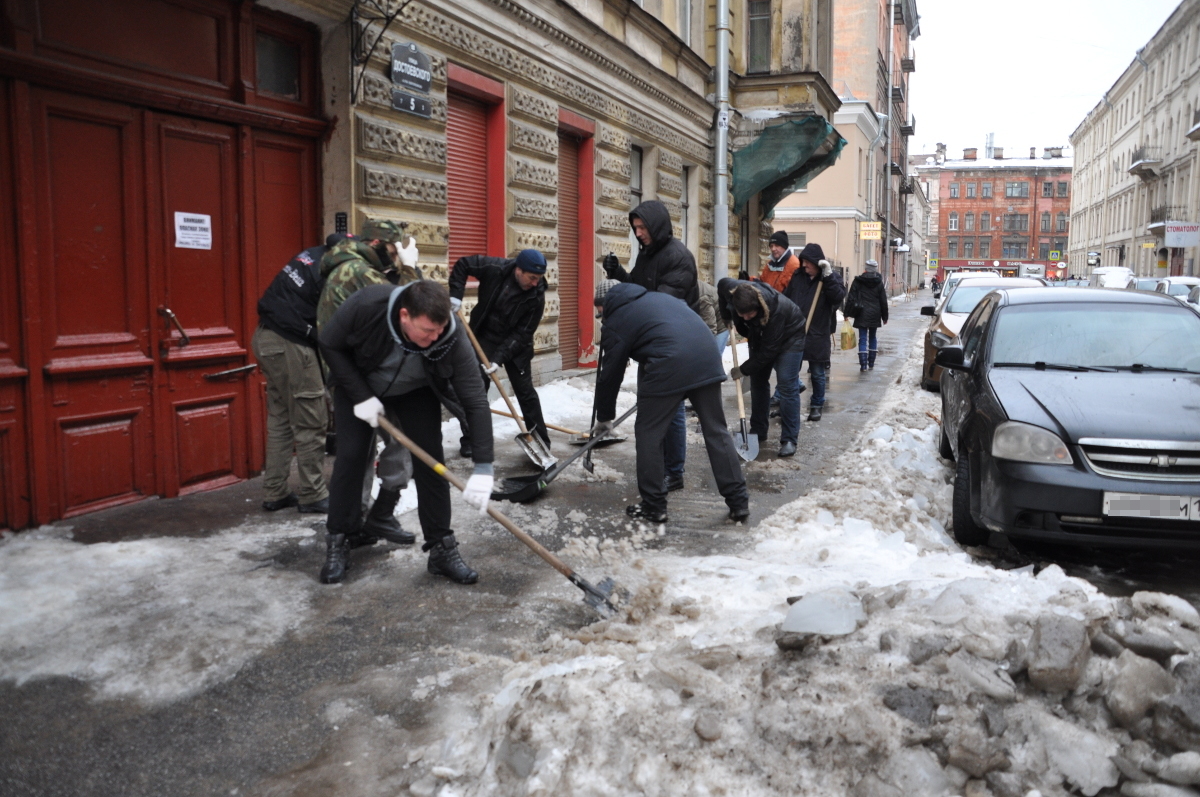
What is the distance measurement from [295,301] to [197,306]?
0.88 m

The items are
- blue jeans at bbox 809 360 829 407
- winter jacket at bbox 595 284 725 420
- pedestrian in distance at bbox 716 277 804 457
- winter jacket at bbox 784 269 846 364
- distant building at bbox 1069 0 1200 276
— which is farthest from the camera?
distant building at bbox 1069 0 1200 276

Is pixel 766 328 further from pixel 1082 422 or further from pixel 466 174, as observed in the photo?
pixel 466 174

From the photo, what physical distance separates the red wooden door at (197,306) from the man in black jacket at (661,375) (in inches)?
97.5

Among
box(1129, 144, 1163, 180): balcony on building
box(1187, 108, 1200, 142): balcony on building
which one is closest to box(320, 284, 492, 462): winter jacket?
box(1187, 108, 1200, 142): balcony on building

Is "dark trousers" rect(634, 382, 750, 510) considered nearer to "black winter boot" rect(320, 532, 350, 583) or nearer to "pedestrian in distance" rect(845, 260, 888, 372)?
"black winter boot" rect(320, 532, 350, 583)

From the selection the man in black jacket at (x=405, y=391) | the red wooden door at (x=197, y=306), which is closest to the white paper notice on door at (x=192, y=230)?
the red wooden door at (x=197, y=306)

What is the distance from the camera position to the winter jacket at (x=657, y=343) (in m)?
5.66

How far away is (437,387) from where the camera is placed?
4.50m

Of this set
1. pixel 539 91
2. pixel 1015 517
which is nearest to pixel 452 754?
pixel 1015 517

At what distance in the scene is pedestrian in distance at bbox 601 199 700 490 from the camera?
6.99 m

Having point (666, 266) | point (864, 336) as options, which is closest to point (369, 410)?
point (666, 266)

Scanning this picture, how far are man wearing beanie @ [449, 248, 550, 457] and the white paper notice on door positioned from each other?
1.71 meters

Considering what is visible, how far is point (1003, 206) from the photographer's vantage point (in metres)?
96.3

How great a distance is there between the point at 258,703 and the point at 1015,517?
11.6ft
